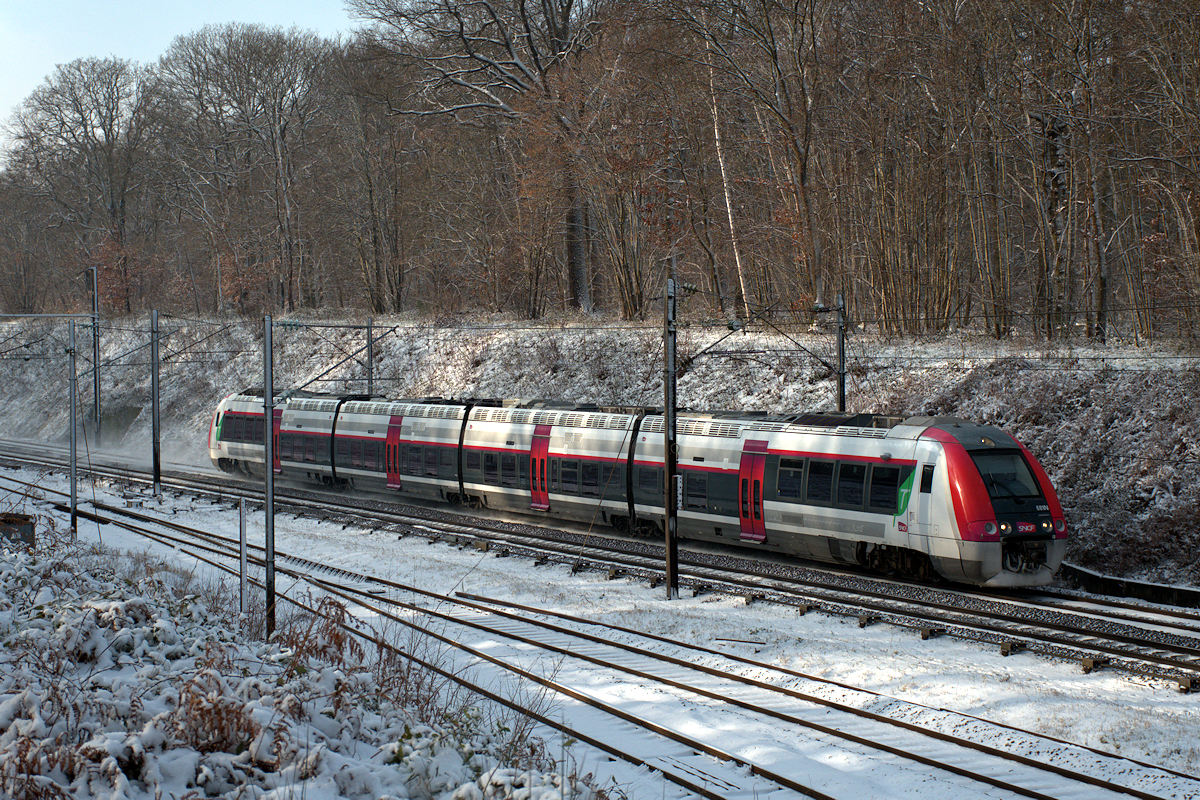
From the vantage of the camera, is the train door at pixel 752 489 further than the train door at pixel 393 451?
No

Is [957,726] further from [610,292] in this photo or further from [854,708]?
[610,292]

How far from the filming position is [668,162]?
34.6m

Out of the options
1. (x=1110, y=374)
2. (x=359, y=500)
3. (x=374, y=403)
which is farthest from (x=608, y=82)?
(x=1110, y=374)

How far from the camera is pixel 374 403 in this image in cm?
2870

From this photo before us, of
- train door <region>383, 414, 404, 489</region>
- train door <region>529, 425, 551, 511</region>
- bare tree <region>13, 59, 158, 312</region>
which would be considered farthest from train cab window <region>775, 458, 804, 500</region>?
bare tree <region>13, 59, 158, 312</region>

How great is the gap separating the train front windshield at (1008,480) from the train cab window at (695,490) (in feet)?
19.1

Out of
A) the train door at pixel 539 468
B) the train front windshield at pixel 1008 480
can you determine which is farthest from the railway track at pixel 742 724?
the train door at pixel 539 468

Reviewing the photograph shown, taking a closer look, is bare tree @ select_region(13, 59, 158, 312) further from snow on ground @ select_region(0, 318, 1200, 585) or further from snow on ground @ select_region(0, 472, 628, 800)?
snow on ground @ select_region(0, 472, 628, 800)

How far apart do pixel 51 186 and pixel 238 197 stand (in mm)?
17161

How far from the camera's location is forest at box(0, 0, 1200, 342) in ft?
80.8

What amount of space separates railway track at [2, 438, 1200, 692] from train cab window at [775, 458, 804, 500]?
157cm

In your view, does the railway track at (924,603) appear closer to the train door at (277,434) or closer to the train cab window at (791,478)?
the train cab window at (791,478)

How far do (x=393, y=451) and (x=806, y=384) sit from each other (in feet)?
41.6

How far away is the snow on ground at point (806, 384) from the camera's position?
61.0 ft
